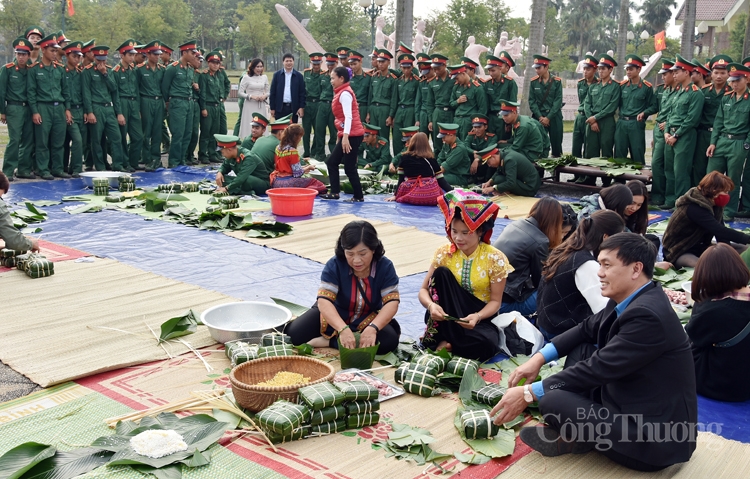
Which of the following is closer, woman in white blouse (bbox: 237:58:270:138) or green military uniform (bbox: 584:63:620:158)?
green military uniform (bbox: 584:63:620:158)

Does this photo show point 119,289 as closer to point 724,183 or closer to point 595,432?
point 595,432

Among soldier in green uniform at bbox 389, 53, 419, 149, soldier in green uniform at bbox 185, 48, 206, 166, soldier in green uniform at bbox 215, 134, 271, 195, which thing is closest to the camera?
soldier in green uniform at bbox 215, 134, 271, 195

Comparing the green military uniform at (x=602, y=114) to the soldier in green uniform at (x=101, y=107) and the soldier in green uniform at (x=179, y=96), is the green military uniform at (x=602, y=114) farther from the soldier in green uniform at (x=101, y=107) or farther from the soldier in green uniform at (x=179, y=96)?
the soldier in green uniform at (x=101, y=107)

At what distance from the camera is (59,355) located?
13.3ft

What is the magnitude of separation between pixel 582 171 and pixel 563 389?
7.45m

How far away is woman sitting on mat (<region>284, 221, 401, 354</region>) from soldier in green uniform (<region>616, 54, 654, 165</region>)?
24.0 ft

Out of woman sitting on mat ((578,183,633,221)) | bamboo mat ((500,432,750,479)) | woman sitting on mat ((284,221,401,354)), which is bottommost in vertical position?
bamboo mat ((500,432,750,479))

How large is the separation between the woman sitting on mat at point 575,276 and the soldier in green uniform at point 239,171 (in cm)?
579

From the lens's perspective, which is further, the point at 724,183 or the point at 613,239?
the point at 724,183

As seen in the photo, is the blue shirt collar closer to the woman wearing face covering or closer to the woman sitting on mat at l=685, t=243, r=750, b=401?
the woman sitting on mat at l=685, t=243, r=750, b=401

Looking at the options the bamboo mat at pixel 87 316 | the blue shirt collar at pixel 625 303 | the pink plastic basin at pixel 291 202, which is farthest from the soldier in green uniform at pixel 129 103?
the blue shirt collar at pixel 625 303

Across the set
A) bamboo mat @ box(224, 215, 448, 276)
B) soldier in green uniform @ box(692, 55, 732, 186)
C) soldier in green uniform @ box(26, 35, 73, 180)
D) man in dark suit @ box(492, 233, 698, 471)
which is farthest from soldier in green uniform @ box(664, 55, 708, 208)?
soldier in green uniform @ box(26, 35, 73, 180)

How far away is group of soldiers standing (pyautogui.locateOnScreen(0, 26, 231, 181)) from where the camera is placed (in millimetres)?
9898

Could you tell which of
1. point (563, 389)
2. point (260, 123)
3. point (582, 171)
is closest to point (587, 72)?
point (582, 171)
